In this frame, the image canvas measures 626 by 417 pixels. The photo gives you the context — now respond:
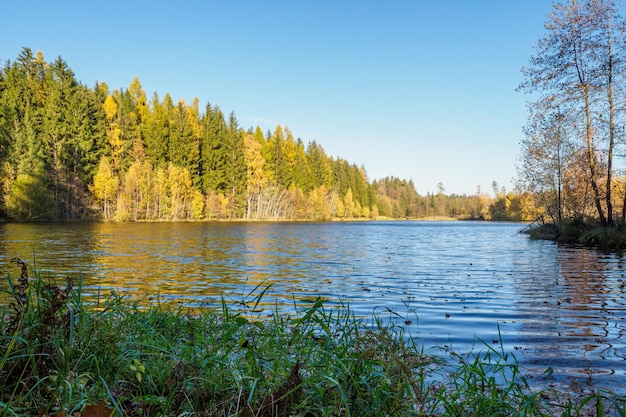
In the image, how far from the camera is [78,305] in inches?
147

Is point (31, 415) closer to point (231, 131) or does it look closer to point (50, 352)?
point (50, 352)

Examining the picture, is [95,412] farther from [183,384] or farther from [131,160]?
[131,160]

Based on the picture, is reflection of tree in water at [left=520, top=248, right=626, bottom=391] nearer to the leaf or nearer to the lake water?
the lake water

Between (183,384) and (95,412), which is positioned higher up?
(95,412)

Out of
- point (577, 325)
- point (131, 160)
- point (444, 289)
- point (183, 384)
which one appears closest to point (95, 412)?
point (183, 384)

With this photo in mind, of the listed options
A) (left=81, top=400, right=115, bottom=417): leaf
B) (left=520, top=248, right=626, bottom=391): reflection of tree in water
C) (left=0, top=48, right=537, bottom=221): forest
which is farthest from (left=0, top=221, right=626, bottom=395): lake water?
(left=0, top=48, right=537, bottom=221): forest

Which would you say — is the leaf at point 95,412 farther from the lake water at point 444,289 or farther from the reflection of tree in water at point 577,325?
the reflection of tree in water at point 577,325

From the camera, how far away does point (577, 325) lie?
6594 mm

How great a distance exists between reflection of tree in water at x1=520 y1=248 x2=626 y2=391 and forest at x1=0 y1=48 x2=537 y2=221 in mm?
22924

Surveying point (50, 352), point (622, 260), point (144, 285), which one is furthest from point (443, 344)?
point (622, 260)

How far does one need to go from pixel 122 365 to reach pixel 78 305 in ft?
2.80

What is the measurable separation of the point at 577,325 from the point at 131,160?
67.6m

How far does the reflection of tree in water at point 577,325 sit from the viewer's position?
4594 mm

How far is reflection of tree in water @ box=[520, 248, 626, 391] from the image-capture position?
15.1 ft
